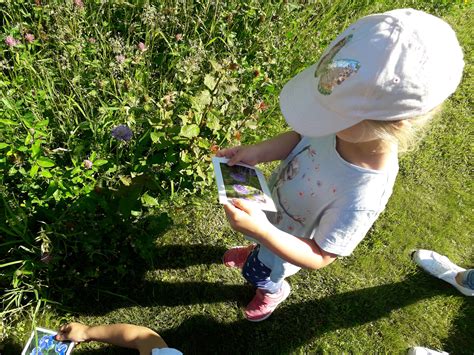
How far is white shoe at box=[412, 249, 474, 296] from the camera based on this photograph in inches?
107

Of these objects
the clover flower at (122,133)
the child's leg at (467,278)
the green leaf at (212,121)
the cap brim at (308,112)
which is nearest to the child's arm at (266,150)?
the green leaf at (212,121)

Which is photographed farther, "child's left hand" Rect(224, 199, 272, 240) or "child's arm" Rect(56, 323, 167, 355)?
"child's arm" Rect(56, 323, 167, 355)

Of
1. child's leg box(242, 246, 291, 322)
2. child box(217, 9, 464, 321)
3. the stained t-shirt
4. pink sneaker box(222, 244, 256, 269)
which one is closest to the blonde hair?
child box(217, 9, 464, 321)

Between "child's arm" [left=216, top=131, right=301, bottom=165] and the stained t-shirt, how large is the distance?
0.15 ft

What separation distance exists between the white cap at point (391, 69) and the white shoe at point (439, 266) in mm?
1930

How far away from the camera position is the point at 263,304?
2277 mm

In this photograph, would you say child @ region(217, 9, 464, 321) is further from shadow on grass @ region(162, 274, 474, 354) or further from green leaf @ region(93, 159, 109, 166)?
green leaf @ region(93, 159, 109, 166)

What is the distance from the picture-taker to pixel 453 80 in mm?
1153

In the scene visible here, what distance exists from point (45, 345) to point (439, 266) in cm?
246

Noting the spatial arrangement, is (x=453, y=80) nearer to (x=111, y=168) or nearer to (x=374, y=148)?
(x=374, y=148)

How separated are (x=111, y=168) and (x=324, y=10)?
2327 millimetres

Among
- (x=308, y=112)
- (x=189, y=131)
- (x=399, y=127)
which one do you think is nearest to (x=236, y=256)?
(x=189, y=131)

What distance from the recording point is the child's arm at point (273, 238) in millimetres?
1482

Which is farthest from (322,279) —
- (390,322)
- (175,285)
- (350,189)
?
(350,189)
